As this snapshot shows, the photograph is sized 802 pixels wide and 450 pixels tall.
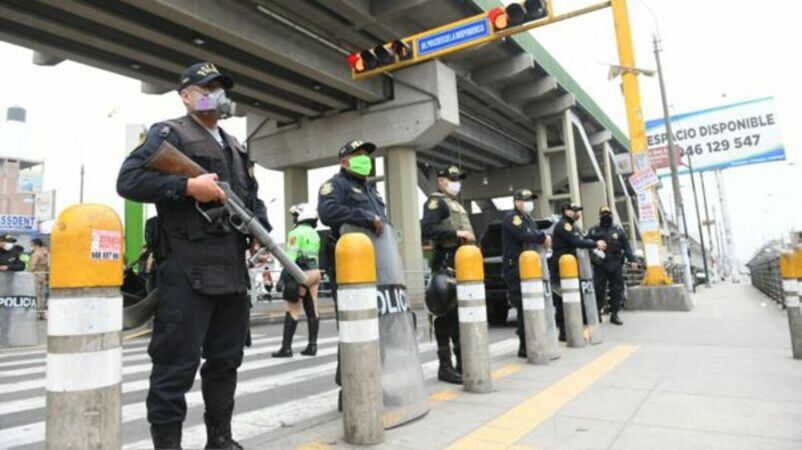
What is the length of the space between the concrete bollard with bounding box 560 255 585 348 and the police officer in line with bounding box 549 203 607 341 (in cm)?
35

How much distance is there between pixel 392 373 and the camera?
3.64 m

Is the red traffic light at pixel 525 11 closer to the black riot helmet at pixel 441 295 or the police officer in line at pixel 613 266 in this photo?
the police officer in line at pixel 613 266

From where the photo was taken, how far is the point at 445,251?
17.1ft

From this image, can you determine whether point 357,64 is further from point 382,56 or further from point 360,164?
point 360,164

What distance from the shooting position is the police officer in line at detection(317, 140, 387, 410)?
12.8ft

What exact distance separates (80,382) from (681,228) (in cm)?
2215

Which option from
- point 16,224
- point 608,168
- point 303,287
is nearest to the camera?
point 303,287

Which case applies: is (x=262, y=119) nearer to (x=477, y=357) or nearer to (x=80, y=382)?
(x=477, y=357)

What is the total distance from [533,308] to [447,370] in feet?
4.06

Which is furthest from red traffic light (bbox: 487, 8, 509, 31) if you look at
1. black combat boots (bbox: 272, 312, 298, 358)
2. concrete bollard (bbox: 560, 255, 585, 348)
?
black combat boots (bbox: 272, 312, 298, 358)

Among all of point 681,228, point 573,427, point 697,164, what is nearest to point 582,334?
point 573,427

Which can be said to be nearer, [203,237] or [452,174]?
[203,237]

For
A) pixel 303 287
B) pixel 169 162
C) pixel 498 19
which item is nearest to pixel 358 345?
pixel 169 162

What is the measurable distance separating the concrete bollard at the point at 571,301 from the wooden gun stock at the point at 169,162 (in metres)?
5.25
